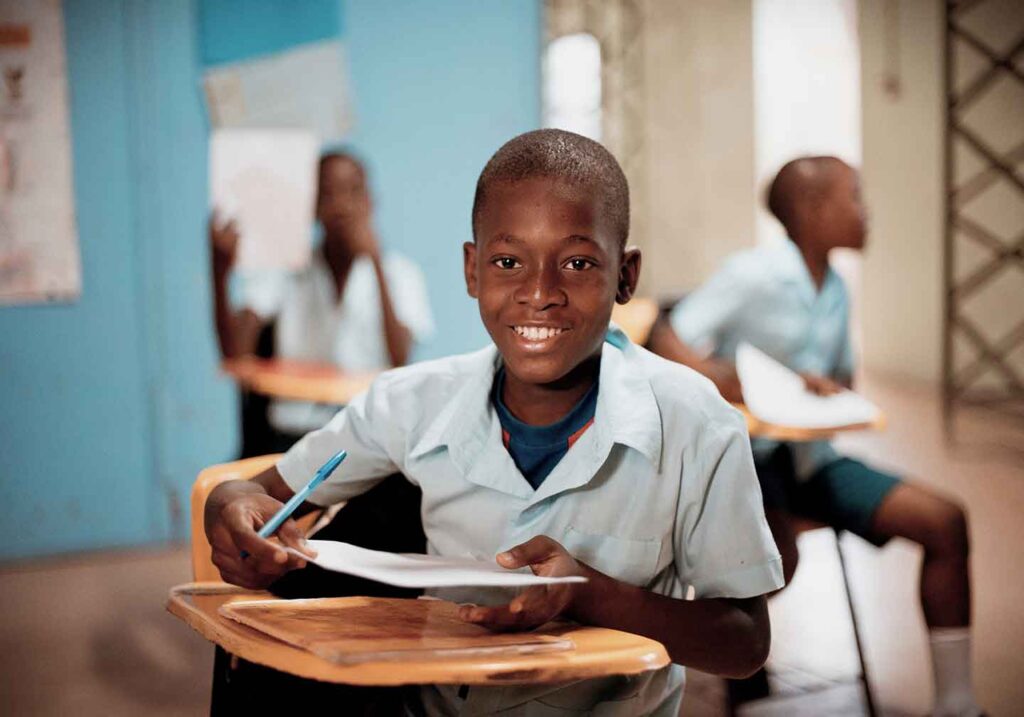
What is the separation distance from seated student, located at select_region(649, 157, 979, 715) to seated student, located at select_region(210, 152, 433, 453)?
3.40 ft

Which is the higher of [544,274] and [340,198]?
[340,198]

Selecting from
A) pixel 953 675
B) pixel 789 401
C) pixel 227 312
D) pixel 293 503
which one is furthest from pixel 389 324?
pixel 293 503

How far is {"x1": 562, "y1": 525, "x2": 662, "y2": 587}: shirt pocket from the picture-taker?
1240 mm

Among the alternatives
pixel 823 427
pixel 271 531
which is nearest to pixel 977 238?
pixel 823 427

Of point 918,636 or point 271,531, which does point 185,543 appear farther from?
point 271,531

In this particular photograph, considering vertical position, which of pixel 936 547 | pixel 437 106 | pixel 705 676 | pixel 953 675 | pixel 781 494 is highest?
pixel 437 106

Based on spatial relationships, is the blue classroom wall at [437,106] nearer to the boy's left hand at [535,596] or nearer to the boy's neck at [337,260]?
the boy's neck at [337,260]

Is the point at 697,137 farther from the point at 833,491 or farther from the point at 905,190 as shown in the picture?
the point at 833,491

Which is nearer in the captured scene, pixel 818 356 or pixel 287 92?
pixel 818 356

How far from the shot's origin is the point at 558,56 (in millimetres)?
7875

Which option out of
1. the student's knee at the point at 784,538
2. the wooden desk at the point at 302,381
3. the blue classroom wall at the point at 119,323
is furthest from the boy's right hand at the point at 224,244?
the student's knee at the point at 784,538

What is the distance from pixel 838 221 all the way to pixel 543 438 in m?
1.58

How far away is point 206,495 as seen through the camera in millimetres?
1412

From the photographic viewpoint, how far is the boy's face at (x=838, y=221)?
271 centimetres
